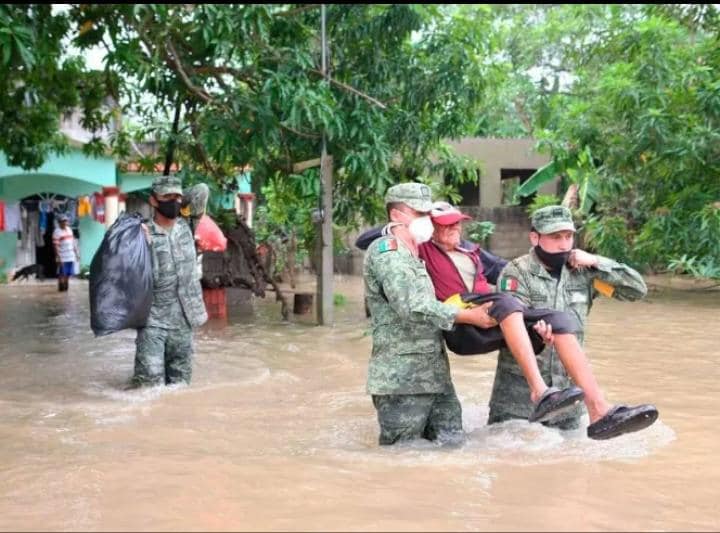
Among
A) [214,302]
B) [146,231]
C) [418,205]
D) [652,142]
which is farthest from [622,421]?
[652,142]

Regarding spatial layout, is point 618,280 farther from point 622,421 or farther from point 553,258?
point 622,421

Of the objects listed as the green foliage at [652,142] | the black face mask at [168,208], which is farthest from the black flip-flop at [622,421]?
the green foliage at [652,142]

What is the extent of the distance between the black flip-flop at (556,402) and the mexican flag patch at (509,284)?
780mm

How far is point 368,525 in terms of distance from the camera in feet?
11.0

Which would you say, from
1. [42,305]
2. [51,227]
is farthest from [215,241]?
[51,227]

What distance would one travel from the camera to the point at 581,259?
185 inches

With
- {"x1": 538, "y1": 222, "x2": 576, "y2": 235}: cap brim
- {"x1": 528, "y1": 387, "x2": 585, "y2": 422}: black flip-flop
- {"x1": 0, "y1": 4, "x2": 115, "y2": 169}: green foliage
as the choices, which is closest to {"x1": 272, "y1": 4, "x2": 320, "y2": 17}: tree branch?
{"x1": 0, "y1": 4, "x2": 115, "y2": 169}: green foliage

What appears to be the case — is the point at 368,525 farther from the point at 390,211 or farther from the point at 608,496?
the point at 390,211

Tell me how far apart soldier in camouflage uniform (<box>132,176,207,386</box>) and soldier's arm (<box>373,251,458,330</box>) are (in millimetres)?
2731

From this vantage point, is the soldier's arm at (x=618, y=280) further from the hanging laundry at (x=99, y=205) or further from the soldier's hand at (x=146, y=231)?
the hanging laundry at (x=99, y=205)

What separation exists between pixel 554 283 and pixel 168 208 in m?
3.12

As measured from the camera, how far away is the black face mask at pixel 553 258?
4762 mm

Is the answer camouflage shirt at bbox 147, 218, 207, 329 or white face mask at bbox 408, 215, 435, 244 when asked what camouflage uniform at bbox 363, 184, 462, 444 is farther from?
camouflage shirt at bbox 147, 218, 207, 329

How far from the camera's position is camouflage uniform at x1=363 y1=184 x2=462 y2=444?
4.33 m
